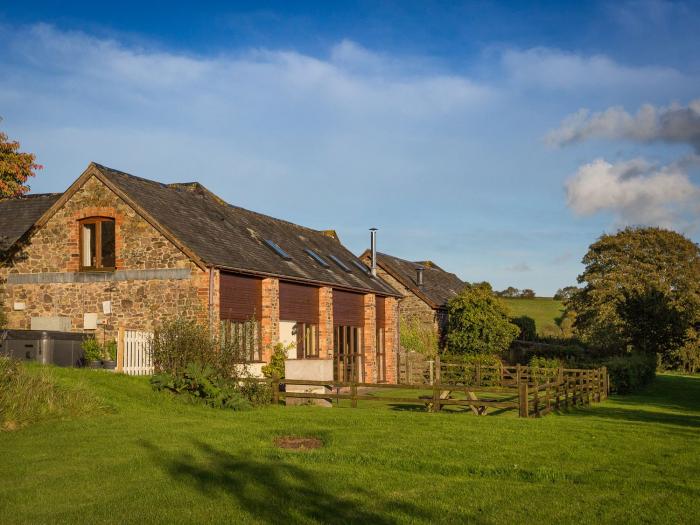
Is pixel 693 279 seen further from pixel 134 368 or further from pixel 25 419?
pixel 25 419

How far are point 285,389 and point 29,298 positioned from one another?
365 inches

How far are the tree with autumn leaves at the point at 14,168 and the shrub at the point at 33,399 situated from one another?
2443 centimetres

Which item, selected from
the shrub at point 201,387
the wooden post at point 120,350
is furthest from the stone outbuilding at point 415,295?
the shrub at point 201,387

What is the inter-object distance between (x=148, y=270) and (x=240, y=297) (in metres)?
3.00

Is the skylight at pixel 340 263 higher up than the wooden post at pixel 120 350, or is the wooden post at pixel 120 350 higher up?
the skylight at pixel 340 263

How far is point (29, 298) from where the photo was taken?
2652 cm

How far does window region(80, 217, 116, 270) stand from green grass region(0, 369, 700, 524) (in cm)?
842

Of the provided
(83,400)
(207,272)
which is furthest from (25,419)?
(207,272)

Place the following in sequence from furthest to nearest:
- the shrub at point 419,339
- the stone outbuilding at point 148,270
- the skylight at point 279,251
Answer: the shrub at point 419,339, the skylight at point 279,251, the stone outbuilding at point 148,270

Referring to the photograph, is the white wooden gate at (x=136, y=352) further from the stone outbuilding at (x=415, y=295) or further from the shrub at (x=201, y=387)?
the stone outbuilding at (x=415, y=295)

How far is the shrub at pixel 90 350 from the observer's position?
24125 mm

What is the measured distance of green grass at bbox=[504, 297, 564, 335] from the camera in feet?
274

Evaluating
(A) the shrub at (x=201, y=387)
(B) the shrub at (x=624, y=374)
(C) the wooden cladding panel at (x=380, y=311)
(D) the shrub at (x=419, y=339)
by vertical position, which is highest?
(C) the wooden cladding panel at (x=380, y=311)

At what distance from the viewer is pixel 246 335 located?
1013 inches
